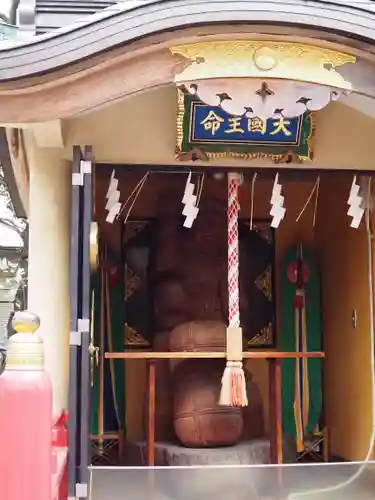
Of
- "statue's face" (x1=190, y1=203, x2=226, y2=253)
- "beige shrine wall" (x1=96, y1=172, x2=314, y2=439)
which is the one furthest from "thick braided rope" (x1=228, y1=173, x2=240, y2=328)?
"beige shrine wall" (x1=96, y1=172, x2=314, y2=439)

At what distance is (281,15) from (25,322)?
184cm

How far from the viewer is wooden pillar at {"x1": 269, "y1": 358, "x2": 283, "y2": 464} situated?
4.90m

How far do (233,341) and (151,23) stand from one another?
2150mm

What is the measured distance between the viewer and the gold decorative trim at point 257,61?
3256mm

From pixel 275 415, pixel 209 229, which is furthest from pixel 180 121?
pixel 275 415

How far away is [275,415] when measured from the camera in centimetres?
492

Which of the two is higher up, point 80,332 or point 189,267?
point 189,267

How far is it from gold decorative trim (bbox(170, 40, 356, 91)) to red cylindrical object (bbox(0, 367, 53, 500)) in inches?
65.4

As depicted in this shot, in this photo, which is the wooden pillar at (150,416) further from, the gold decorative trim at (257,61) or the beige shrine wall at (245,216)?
the gold decorative trim at (257,61)

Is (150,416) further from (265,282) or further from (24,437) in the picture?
(24,437)

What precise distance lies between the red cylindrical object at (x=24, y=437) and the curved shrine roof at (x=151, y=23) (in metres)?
1.55

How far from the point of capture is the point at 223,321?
5.60m

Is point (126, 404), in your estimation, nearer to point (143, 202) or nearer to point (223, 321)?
point (223, 321)

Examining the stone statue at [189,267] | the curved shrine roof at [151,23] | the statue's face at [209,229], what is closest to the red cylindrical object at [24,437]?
the curved shrine roof at [151,23]
